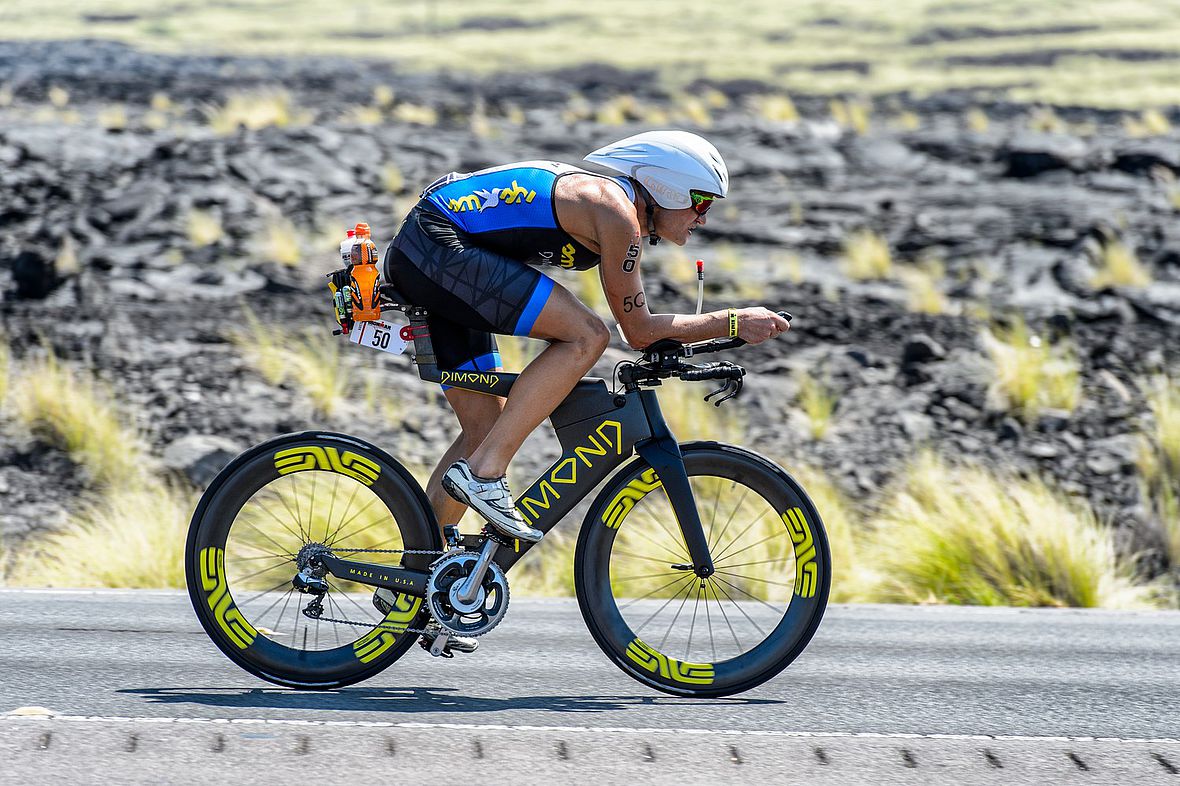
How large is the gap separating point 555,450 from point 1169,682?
6.73 metres

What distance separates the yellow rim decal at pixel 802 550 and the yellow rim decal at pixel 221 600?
195 cm

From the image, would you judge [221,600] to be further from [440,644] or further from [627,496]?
[627,496]

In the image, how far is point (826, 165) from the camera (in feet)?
79.7

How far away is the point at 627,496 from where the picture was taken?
208 inches

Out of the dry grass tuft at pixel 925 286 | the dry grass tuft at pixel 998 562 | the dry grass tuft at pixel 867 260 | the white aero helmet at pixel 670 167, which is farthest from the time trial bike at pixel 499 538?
the dry grass tuft at pixel 867 260

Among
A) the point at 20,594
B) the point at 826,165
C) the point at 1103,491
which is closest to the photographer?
the point at 20,594

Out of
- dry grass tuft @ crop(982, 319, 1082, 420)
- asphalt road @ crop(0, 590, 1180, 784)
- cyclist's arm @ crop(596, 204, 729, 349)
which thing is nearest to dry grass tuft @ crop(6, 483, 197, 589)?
asphalt road @ crop(0, 590, 1180, 784)

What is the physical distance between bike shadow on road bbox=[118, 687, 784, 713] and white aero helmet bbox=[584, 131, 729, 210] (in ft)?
5.92

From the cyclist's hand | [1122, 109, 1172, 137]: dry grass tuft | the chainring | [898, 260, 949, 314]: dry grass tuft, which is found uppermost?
the cyclist's hand

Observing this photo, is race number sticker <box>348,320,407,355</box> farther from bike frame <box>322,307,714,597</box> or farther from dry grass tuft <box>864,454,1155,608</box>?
dry grass tuft <box>864,454,1155,608</box>

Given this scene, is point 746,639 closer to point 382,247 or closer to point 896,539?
point 896,539

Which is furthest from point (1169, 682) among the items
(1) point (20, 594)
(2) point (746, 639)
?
(1) point (20, 594)

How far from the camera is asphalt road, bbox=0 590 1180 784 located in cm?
445

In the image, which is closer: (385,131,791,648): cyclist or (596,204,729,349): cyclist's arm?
(596,204,729,349): cyclist's arm
